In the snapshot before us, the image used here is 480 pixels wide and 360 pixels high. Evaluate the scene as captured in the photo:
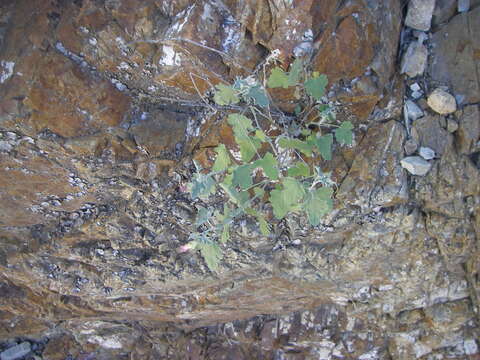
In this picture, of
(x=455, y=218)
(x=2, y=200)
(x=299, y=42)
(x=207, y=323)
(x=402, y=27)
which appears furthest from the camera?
(x=207, y=323)

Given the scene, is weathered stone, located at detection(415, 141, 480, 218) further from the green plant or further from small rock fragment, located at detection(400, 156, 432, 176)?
the green plant

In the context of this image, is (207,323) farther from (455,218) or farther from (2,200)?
(455,218)

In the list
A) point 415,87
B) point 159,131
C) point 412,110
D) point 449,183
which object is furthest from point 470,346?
point 159,131

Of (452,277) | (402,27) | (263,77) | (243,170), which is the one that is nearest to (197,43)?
(263,77)

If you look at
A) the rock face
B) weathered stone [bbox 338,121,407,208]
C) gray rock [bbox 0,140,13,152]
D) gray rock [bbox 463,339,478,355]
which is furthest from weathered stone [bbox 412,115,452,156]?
gray rock [bbox 0,140,13,152]

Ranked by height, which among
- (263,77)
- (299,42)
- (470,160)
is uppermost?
(299,42)

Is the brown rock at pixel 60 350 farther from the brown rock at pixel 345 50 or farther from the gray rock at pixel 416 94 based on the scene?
the gray rock at pixel 416 94
